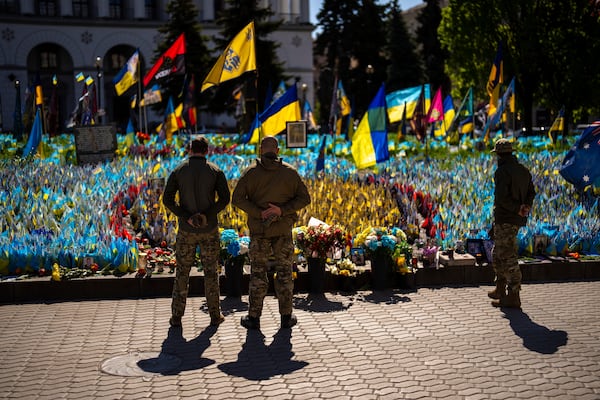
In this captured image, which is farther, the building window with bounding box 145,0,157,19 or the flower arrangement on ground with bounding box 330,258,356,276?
the building window with bounding box 145,0,157,19

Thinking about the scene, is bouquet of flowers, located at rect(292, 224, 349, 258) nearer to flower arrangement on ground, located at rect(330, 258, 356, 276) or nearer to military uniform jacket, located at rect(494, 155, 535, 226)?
flower arrangement on ground, located at rect(330, 258, 356, 276)

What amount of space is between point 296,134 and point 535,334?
10.0 metres

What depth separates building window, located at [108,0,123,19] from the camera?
193ft

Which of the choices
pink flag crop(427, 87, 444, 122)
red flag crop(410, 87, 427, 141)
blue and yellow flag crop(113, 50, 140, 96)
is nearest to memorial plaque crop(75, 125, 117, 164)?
blue and yellow flag crop(113, 50, 140, 96)

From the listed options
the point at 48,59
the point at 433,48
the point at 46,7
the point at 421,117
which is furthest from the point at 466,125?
the point at 46,7

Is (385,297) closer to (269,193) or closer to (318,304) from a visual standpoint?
(318,304)

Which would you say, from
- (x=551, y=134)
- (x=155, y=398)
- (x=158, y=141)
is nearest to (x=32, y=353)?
(x=155, y=398)

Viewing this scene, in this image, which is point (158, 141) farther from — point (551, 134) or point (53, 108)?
point (551, 134)

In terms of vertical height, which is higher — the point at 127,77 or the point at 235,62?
the point at 127,77

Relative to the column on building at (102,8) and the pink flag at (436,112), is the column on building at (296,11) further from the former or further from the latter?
the pink flag at (436,112)

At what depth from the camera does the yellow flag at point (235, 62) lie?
13164 millimetres

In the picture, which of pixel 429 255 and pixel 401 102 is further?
pixel 401 102

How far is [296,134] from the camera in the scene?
1631 cm

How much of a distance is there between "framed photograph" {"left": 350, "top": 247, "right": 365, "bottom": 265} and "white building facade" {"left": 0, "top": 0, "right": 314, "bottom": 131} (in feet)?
146
